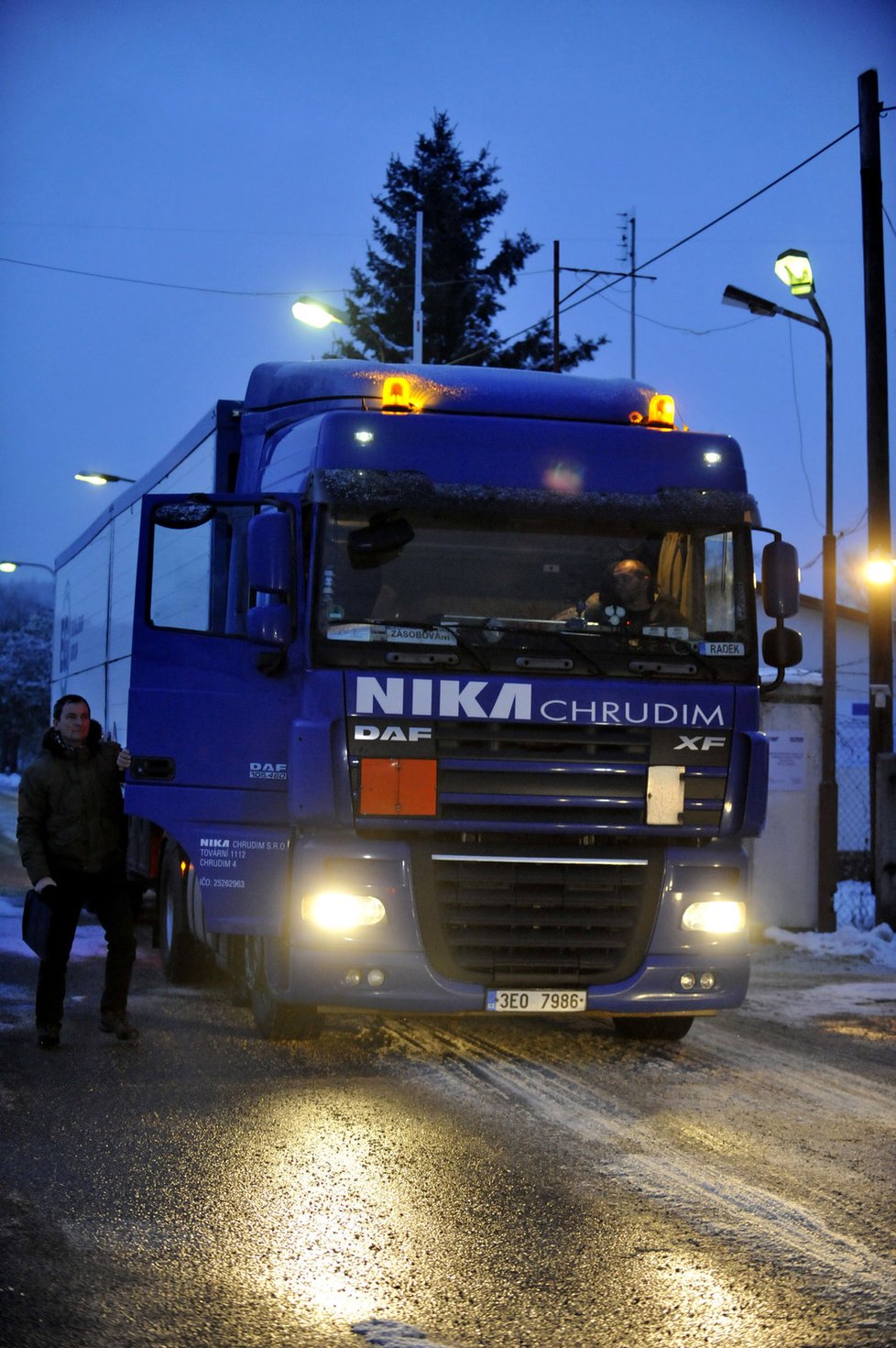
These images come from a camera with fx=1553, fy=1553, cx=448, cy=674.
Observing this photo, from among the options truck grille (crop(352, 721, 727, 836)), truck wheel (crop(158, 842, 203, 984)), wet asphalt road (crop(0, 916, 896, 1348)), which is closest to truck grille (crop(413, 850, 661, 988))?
truck grille (crop(352, 721, 727, 836))

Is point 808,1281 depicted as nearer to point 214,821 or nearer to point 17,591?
point 214,821

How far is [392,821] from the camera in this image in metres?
7.51

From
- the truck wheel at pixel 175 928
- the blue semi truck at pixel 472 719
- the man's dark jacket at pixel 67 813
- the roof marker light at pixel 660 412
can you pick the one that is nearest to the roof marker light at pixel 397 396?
the blue semi truck at pixel 472 719

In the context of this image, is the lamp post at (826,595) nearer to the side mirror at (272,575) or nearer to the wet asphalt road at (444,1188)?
the wet asphalt road at (444,1188)

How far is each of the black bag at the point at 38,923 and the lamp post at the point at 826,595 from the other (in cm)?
821

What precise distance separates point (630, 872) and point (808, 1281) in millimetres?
3252

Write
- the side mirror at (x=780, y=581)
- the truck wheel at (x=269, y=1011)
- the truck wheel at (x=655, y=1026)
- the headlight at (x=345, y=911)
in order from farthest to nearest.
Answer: the truck wheel at (x=655, y=1026), the side mirror at (x=780, y=581), the truck wheel at (x=269, y=1011), the headlight at (x=345, y=911)

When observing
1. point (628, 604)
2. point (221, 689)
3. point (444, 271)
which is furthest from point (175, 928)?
point (444, 271)

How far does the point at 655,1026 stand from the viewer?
28.7 feet

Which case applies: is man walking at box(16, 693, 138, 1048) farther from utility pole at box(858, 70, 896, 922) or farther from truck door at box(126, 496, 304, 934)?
utility pole at box(858, 70, 896, 922)

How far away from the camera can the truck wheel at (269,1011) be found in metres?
8.16

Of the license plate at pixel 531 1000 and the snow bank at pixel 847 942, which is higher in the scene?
the snow bank at pixel 847 942

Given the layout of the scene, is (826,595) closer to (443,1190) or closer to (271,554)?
(271,554)

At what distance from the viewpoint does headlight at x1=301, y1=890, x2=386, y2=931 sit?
750 cm
